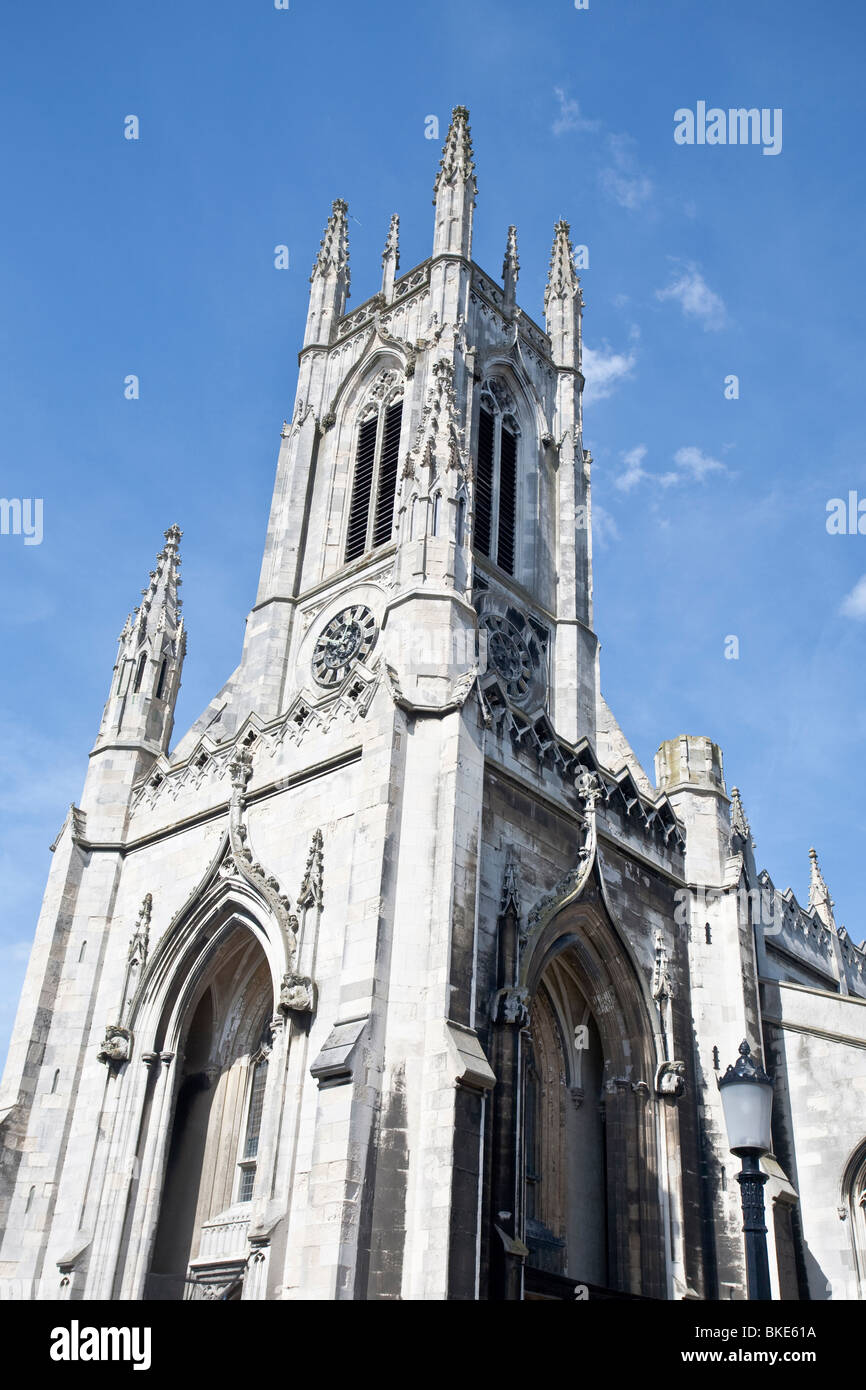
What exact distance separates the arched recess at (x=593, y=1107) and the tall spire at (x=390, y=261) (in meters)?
20.6

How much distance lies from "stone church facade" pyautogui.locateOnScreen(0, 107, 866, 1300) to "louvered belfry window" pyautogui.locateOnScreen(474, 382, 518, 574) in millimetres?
6997

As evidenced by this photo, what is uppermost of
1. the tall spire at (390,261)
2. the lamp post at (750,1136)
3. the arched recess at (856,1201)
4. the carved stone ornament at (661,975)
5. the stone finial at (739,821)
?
the tall spire at (390,261)

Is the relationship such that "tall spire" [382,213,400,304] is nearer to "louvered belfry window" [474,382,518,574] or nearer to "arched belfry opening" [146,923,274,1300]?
"louvered belfry window" [474,382,518,574]

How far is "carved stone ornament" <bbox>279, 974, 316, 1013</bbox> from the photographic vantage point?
17.1 metres

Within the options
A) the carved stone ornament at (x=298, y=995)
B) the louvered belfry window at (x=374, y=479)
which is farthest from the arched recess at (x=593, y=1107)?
the louvered belfry window at (x=374, y=479)

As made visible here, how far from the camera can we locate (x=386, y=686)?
1812 cm

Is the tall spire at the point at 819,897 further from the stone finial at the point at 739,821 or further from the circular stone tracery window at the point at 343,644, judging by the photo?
the circular stone tracery window at the point at 343,644

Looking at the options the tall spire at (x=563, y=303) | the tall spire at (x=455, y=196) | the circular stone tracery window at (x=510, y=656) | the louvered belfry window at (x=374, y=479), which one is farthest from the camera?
the tall spire at (x=563, y=303)

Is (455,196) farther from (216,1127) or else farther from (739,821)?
(216,1127)

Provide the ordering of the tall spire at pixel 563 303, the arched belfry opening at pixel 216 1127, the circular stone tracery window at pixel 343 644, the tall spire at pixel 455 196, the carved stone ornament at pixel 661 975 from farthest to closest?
the tall spire at pixel 563 303
the tall spire at pixel 455 196
the circular stone tracery window at pixel 343 644
the carved stone ornament at pixel 661 975
the arched belfry opening at pixel 216 1127

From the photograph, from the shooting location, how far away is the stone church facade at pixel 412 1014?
50.4 ft

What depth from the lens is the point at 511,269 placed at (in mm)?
35438

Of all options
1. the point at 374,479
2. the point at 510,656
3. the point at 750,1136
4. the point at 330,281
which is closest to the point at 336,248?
the point at 330,281
